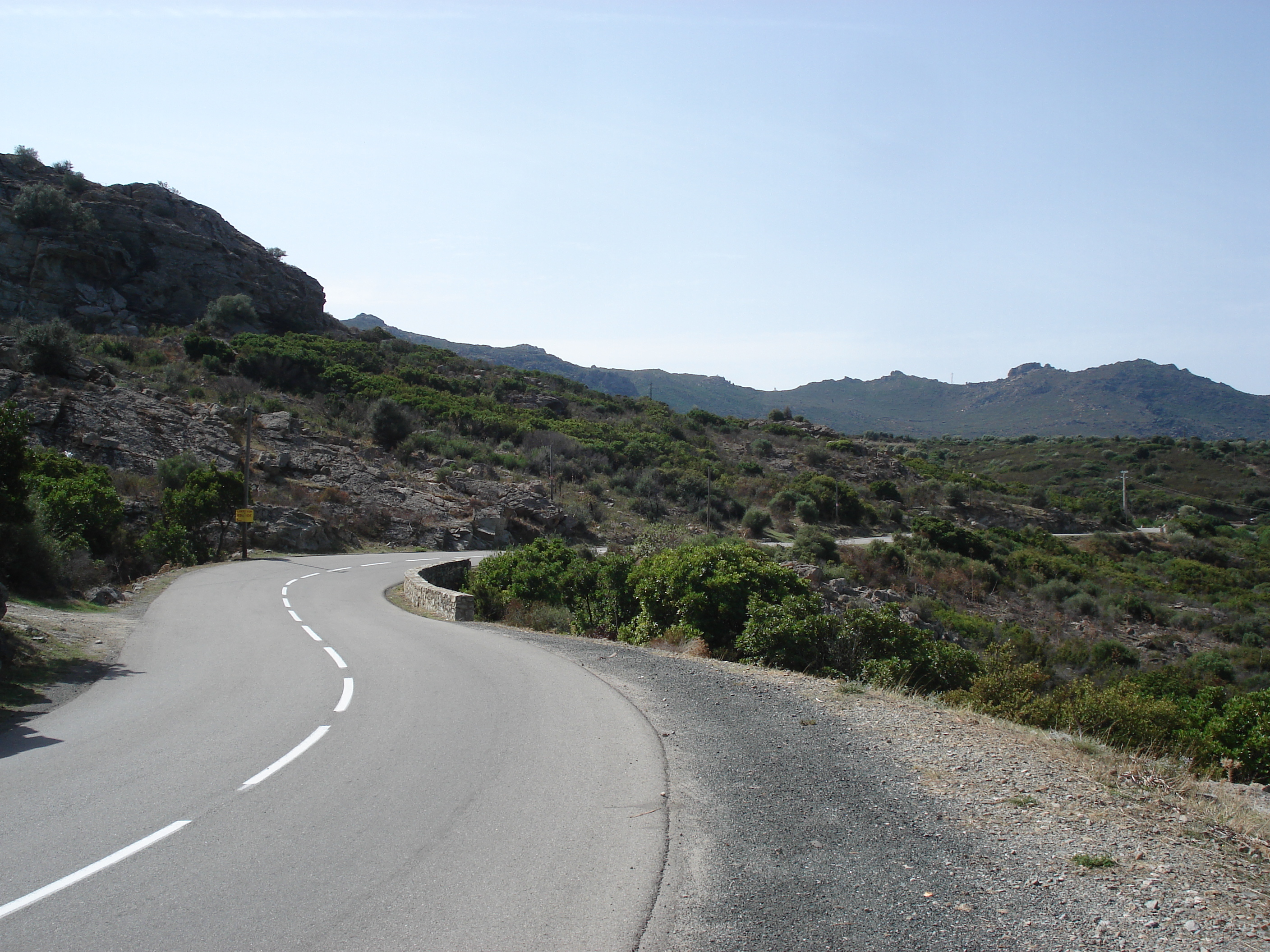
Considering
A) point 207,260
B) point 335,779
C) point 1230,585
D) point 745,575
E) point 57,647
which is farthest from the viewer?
point 207,260

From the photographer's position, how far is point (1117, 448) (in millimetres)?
100188

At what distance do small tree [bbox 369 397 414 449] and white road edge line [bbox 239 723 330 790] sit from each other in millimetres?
43259

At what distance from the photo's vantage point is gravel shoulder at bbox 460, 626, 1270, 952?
357 cm

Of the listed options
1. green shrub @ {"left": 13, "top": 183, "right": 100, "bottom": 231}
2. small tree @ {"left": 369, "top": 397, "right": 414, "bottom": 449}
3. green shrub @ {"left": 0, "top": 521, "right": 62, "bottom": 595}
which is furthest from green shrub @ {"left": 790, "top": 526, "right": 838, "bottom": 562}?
green shrub @ {"left": 13, "top": 183, "right": 100, "bottom": 231}

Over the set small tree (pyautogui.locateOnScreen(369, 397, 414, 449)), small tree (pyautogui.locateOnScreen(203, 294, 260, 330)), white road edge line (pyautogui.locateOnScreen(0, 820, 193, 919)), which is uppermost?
small tree (pyautogui.locateOnScreen(203, 294, 260, 330))

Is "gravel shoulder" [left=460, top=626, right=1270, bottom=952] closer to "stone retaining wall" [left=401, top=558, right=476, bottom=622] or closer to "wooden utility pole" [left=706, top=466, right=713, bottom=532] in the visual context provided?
"stone retaining wall" [left=401, top=558, right=476, bottom=622]

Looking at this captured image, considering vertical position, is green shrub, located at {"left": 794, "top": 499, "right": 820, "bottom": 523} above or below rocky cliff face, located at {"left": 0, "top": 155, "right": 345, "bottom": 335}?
below

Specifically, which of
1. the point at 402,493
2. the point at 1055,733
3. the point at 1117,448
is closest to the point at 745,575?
the point at 1055,733

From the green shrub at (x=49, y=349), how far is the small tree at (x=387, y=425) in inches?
610

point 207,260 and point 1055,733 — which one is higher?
point 207,260

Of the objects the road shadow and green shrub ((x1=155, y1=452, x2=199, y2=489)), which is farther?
green shrub ((x1=155, y1=452, x2=199, y2=489))

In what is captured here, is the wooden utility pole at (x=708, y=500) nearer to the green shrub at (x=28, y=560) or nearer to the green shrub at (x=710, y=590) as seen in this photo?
the green shrub at (x=710, y=590)

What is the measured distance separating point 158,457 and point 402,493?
10506 millimetres

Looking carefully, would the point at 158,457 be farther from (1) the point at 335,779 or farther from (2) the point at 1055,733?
(2) the point at 1055,733
